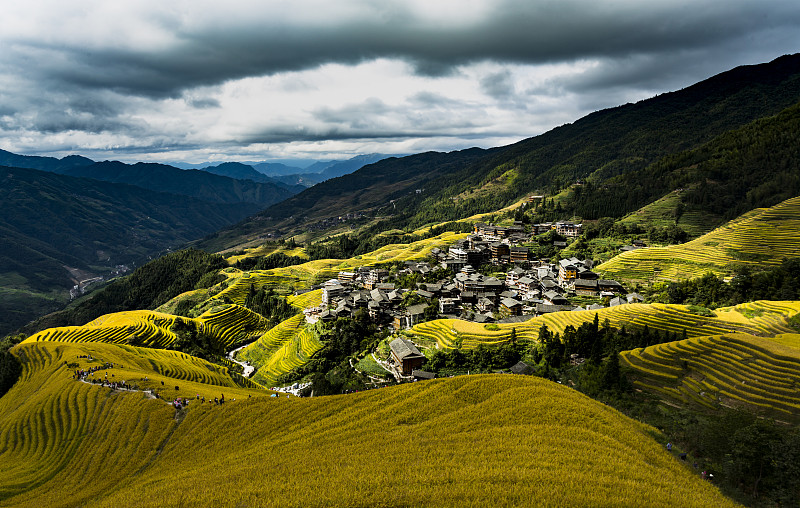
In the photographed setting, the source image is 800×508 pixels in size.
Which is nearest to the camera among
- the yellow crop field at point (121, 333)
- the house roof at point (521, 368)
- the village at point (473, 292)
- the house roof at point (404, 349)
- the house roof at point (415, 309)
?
the house roof at point (521, 368)

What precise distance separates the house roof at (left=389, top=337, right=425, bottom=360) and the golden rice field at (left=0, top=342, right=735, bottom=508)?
2413cm

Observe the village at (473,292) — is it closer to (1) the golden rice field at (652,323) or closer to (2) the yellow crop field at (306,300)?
(2) the yellow crop field at (306,300)

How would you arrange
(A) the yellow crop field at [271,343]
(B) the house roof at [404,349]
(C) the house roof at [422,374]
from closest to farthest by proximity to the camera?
(C) the house roof at [422,374] < (B) the house roof at [404,349] < (A) the yellow crop field at [271,343]

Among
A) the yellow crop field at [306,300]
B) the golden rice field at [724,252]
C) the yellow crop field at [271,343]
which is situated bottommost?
the yellow crop field at [271,343]

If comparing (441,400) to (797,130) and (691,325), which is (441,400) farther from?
(797,130)

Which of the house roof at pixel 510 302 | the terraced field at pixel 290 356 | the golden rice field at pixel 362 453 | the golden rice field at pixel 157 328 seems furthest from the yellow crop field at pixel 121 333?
the house roof at pixel 510 302

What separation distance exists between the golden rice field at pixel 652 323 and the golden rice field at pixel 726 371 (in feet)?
17.2

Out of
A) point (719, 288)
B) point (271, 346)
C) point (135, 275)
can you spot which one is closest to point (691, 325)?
point (719, 288)

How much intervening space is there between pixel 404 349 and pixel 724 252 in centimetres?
7191

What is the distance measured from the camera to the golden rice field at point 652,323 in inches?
1956

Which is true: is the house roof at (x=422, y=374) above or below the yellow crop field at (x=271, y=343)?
above

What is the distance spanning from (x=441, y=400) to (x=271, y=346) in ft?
220

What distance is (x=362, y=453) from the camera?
20.8 metres

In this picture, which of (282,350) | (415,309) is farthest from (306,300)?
(415,309)
